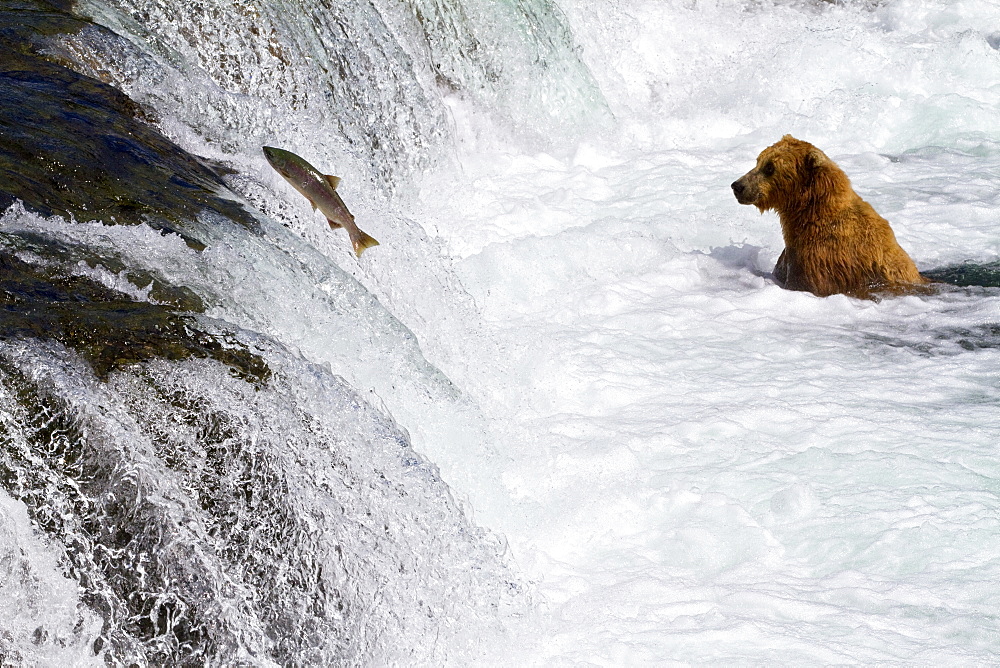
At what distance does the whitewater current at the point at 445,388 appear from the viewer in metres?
2.70

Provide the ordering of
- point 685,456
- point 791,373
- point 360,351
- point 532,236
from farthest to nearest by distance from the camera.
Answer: point 532,236 < point 791,373 < point 685,456 < point 360,351

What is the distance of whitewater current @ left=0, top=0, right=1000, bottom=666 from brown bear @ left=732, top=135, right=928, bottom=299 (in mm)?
143

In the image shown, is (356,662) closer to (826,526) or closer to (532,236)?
(826,526)

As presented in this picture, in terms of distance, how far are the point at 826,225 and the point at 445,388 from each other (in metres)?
2.48

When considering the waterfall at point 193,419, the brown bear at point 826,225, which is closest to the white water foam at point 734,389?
the brown bear at point 826,225

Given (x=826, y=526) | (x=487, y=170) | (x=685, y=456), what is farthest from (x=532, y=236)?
(x=826, y=526)

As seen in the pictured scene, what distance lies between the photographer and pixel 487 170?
7.46 metres

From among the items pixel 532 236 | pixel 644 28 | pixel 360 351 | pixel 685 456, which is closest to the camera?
pixel 360 351

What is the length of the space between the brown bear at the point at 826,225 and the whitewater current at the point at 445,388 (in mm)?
143

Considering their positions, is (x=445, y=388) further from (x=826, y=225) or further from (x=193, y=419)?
(x=826, y=225)

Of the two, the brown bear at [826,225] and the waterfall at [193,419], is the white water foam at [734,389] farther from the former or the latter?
the waterfall at [193,419]

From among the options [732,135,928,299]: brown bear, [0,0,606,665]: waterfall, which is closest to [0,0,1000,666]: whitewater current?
[0,0,606,665]: waterfall

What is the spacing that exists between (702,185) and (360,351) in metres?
4.27

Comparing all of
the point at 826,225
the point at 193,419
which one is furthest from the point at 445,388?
the point at 826,225
